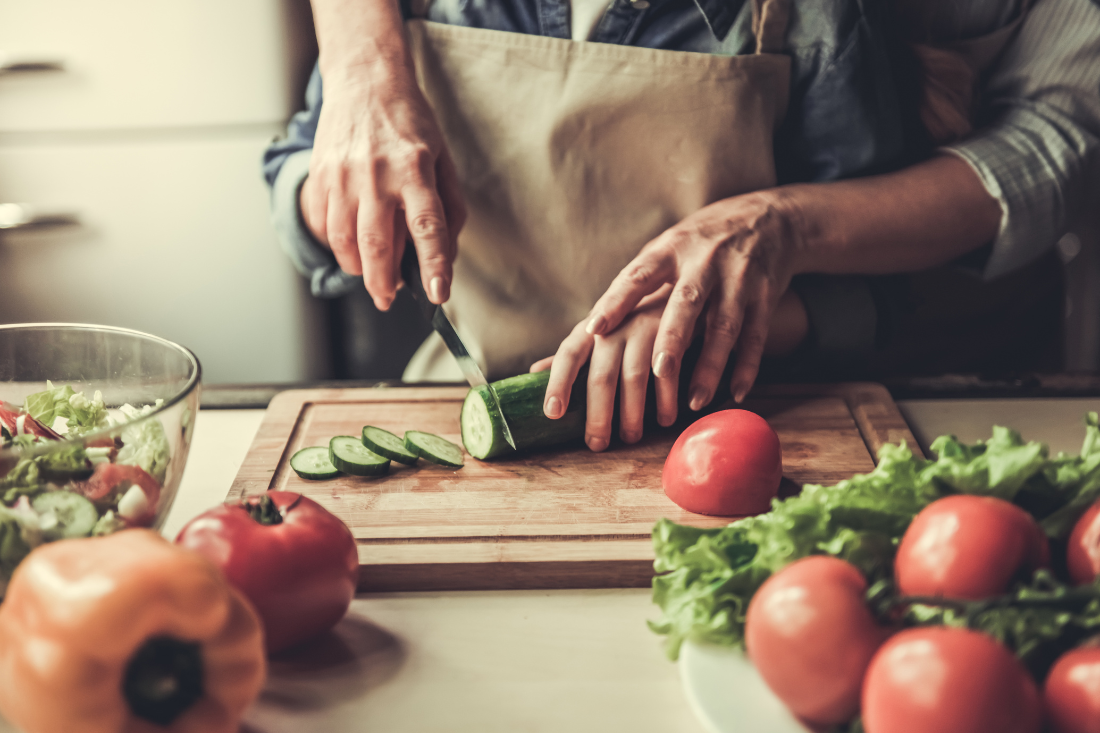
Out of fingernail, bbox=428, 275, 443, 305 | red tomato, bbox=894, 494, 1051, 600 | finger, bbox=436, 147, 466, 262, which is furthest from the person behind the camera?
finger, bbox=436, 147, 466, 262

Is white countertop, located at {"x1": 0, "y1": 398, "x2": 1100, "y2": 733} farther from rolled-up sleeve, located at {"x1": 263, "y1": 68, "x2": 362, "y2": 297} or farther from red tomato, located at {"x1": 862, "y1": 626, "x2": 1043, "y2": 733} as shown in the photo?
rolled-up sleeve, located at {"x1": 263, "y1": 68, "x2": 362, "y2": 297}

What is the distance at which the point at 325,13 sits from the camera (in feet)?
4.65

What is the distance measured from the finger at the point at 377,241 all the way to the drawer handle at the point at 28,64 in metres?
1.77

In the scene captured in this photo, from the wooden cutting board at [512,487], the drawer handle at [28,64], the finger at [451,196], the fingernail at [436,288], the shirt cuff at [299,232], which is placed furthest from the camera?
the drawer handle at [28,64]

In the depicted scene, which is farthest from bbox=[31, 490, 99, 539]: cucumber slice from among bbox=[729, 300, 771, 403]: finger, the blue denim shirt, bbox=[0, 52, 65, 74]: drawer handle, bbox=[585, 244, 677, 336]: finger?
bbox=[0, 52, 65, 74]: drawer handle

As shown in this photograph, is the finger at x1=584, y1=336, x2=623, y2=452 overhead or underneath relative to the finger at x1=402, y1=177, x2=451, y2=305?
underneath

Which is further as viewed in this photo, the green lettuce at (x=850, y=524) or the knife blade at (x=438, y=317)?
the knife blade at (x=438, y=317)

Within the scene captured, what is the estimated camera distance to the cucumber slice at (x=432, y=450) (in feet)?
4.06

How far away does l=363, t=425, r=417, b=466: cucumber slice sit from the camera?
4.04 feet

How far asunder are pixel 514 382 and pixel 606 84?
0.47m

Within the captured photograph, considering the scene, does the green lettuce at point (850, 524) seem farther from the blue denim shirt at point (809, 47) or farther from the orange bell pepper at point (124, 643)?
the blue denim shirt at point (809, 47)

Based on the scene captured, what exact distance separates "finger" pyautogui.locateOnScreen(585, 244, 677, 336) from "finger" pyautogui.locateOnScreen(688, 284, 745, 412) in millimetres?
85

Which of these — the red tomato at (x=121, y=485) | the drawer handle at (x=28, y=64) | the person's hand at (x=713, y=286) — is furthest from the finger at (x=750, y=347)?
the drawer handle at (x=28, y=64)

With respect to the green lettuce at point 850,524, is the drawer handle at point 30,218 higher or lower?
lower
